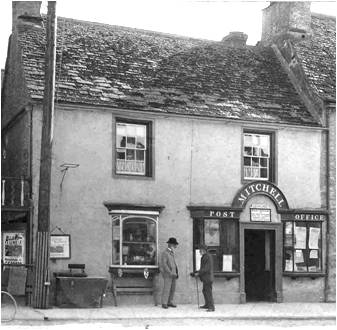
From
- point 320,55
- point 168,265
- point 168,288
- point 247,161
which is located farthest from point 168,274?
point 320,55

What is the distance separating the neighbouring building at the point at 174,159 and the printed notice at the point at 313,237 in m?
0.05

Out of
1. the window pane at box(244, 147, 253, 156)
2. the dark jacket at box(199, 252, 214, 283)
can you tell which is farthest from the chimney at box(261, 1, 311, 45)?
the dark jacket at box(199, 252, 214, 283)

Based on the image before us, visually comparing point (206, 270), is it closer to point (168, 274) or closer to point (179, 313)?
point (168, 274)

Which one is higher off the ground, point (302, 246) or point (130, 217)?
point (130, 217)

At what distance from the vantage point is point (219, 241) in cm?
1966

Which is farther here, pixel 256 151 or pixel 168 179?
pixel 256 151

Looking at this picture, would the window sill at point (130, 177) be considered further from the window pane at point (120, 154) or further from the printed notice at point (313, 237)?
the printed notice at point (313, 237)

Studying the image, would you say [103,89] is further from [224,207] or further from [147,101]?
[224,207]

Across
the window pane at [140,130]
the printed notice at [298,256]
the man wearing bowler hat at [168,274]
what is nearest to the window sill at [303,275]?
the printed notice at [298,256]

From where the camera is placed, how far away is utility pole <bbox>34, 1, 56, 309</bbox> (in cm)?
1586

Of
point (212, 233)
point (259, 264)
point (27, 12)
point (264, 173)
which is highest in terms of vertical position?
point (27, 12)

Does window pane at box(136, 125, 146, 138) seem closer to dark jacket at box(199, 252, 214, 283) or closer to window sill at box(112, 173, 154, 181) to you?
window sill at box(112, 173, 154, 181)

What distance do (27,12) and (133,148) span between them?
6.39 m

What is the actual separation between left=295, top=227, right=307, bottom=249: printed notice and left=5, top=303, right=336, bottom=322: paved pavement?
2134mm
